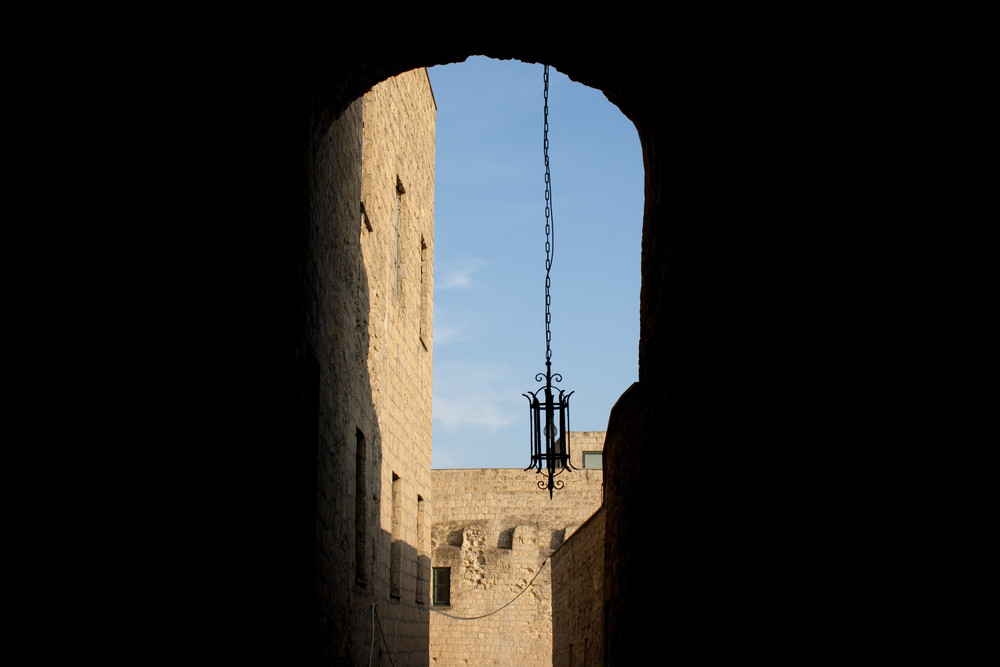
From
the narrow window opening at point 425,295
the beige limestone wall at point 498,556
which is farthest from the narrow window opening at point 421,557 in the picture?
the beige limestone wall at point 498,556

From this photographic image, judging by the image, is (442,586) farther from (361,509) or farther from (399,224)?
(361,509)

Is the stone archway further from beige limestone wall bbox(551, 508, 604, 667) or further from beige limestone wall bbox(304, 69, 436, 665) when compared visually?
beige limestone wall bbox(551, 508, 604, 667)

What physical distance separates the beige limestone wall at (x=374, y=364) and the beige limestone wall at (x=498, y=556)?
822 cm

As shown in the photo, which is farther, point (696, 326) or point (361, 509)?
point (361, 509)

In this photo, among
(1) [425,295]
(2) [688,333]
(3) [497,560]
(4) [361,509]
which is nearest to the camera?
(2) [688,333]

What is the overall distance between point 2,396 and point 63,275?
1.78 ft

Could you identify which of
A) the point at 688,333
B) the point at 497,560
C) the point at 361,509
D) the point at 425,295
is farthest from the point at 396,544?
the point at 497,560

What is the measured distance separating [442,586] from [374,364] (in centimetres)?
1317

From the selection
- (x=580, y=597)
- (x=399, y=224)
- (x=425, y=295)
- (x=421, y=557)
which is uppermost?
(x=399, y=224)

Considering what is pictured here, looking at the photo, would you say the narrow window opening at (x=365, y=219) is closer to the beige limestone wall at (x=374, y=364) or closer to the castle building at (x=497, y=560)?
the beige limestone wall at (x=374, y=364)

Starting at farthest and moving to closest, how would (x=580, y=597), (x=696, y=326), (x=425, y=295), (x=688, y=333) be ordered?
(x=425, y=295)
(x=580, y=597)
(x=688, y=333)
(x=696, y=326)

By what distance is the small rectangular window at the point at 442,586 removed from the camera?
21672mm

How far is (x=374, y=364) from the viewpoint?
9711mm

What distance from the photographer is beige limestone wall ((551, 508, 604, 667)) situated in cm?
917
